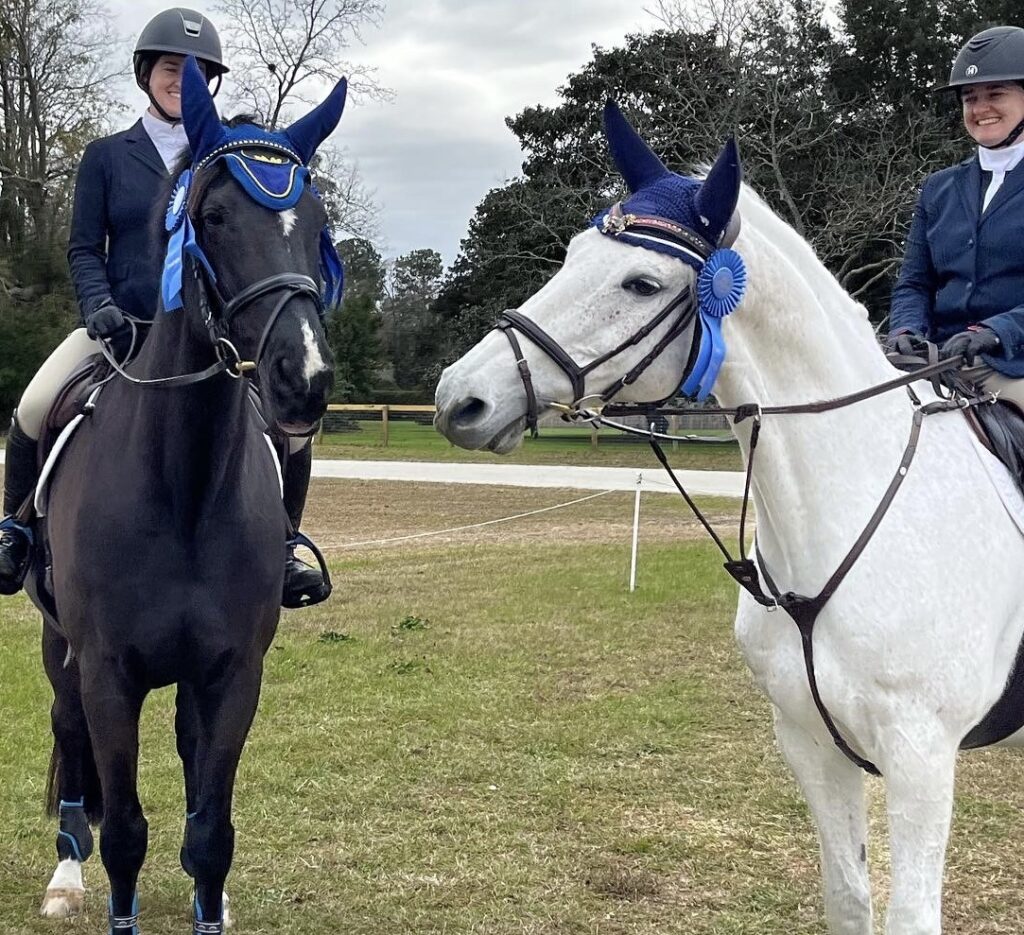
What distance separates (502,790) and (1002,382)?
329 cm

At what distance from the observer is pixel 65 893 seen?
4094mm

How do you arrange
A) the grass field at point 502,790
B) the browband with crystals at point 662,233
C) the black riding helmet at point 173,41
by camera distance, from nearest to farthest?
the browband with crystals at point 662,233 → the black riding helmet at point 173,41 → the grass field at point 502,790

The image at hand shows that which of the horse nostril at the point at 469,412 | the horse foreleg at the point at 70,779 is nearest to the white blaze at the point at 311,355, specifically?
the horse nostril at the point at 469,412

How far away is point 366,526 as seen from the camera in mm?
14219

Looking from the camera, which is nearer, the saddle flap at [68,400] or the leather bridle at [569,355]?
the leather bridle at [569,355]

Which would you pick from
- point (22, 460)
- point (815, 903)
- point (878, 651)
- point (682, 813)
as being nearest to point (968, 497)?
point (878, 651)

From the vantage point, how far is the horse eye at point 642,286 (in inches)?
97.3

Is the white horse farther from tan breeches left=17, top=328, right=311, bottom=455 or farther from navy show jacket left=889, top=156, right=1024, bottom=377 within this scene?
tan breeches left=17, top=328, right=311, bottom=455

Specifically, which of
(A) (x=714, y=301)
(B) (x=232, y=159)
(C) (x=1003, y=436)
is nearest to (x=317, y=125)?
(B) (x=232, y=159)

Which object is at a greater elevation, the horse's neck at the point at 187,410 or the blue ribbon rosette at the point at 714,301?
the blue ribbon rosette at the point at 714,301

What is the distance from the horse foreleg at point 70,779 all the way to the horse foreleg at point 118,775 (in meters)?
0.79

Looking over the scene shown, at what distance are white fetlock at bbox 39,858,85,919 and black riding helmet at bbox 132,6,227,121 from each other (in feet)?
10.00

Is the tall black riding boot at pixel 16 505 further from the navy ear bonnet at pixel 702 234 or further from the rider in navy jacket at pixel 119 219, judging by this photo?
the navy ear bonnet at pixel 702 234

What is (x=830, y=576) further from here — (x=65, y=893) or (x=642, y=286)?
(x=65, y=893)
